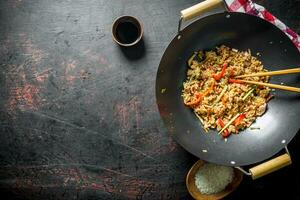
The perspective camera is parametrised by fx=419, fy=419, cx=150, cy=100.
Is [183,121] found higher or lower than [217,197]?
higher

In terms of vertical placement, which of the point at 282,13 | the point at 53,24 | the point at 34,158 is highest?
the point at 282,13

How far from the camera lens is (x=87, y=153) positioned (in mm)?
2598

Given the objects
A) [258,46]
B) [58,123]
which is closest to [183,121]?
[258,46]

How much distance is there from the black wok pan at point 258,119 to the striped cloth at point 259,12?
0.49ft

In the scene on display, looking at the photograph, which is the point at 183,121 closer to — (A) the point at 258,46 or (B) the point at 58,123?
(A) the point at 258,46

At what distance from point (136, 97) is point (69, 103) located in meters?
0.42

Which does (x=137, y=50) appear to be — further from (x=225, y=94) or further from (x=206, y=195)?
(x=206, y=195)

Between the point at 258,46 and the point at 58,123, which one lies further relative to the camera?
the point at 58,123

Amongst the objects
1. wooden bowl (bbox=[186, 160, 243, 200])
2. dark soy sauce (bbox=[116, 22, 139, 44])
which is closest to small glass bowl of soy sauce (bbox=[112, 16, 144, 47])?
dark soy sauce (bbox=[116, 22, 139, 44])

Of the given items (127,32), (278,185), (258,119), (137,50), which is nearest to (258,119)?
(258,119)

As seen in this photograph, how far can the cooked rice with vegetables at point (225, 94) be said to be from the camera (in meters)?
2.40

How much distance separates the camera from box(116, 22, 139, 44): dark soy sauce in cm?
253

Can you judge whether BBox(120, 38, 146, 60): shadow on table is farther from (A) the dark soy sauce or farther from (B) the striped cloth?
(B) the striped cloth

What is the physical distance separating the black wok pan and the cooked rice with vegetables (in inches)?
1.9
